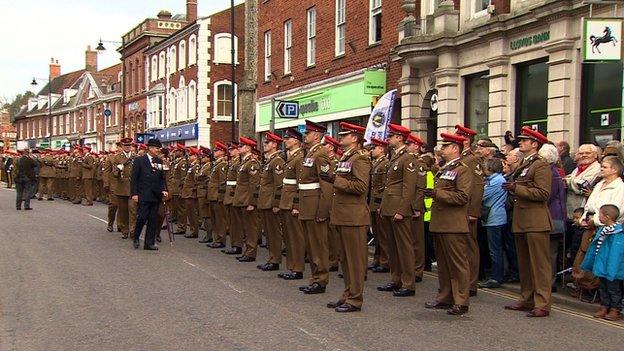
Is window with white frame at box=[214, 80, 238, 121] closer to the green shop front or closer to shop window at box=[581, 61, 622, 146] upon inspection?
the green shop front

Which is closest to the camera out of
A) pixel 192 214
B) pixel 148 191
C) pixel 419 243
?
pixel 419 243

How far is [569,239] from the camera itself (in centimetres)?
1036

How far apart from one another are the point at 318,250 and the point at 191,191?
7069 mm

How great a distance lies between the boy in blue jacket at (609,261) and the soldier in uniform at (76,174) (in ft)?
73.9

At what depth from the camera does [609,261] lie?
8.50m

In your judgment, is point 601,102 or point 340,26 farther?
point 340,26

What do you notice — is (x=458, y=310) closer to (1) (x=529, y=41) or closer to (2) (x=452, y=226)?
(2) (x=452, y=226)

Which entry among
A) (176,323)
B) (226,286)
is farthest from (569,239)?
(176,323)

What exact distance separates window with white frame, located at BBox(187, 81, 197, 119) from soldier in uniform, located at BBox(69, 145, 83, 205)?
801 inches

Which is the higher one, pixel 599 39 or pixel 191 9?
pixel 191 9

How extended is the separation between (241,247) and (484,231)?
478cm

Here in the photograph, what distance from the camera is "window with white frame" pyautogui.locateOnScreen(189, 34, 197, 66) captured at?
159 ft

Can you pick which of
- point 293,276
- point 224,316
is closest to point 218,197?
point 293,276

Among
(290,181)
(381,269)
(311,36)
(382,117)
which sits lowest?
(381,269)
